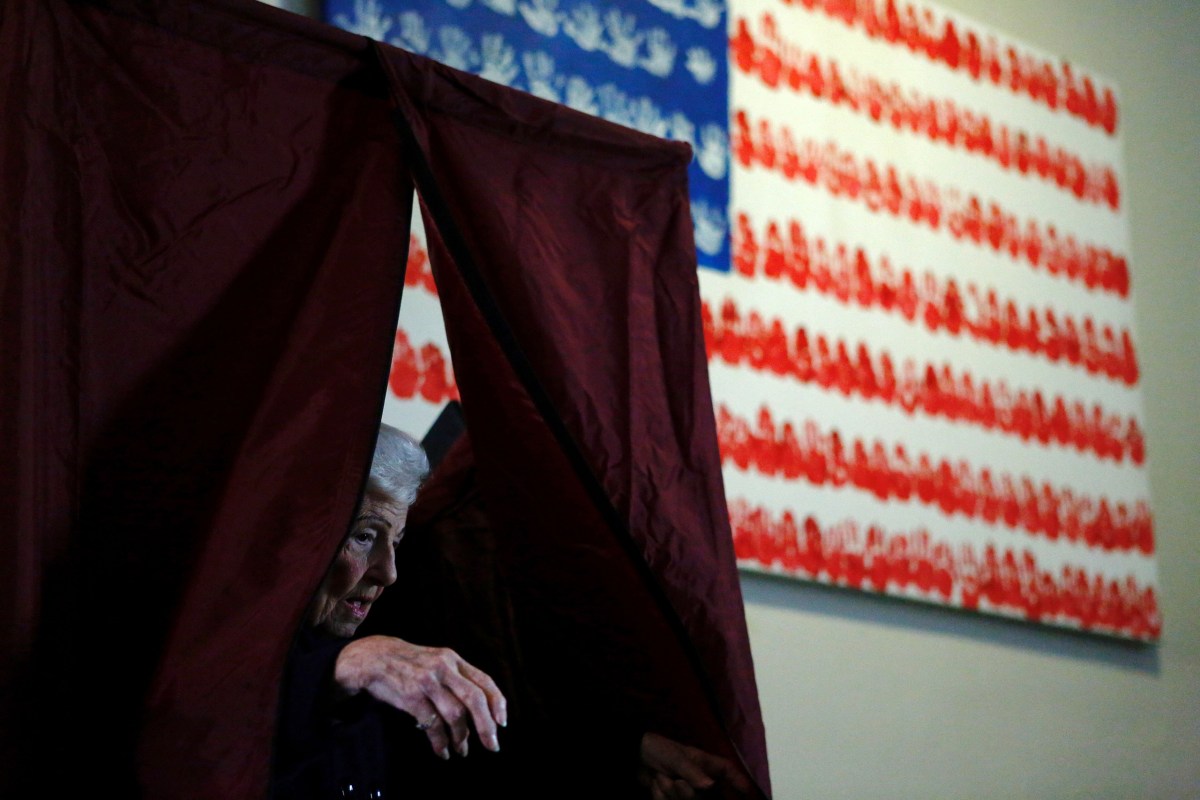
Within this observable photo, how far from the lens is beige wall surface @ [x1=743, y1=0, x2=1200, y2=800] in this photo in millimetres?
2438

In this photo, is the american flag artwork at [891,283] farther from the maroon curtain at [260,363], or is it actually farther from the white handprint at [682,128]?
the maroon curtain at [260,363]

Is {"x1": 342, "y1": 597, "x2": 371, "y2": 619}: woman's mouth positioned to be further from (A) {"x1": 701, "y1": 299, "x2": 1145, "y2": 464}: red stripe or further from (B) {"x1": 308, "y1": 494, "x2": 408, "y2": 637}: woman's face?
(A) {"x1": 701, "y1": 299, "x2": 1145, "y2": 464}: red stripe

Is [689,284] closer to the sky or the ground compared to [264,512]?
closer to the sky

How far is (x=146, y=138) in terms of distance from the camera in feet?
4.22

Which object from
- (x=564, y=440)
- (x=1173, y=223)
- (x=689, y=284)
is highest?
(x=1173, y=223)

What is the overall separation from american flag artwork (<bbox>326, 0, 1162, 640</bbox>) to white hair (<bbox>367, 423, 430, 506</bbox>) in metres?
0.35

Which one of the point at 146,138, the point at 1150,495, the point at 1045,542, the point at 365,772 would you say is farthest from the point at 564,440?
the point at 1150,495

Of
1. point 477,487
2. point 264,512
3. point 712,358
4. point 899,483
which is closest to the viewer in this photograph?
point 264,512

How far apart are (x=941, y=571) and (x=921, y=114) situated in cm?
96

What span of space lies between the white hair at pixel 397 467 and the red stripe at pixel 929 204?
1058 millimetres

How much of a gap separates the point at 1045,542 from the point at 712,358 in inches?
33.2

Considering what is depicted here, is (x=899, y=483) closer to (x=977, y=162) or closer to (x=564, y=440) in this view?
(x=977, y=162)

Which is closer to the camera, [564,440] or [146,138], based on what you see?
[146,138]

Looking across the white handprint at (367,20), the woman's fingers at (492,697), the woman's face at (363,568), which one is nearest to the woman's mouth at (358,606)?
the woman's face at (363,568)
